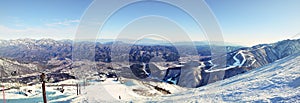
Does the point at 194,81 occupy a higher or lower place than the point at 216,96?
lower

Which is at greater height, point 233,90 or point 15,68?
point 233,90

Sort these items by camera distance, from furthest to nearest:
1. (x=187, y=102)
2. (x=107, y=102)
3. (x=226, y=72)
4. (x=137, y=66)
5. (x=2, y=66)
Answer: (x=2, y=66) < (x=137, y=66) < (x=226, y=72) < (x=107, y=102) < (x=187, y=102)

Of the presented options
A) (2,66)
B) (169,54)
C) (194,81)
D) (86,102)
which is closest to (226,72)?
(194,81)

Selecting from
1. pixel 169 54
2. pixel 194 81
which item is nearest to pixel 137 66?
pixel 169 54

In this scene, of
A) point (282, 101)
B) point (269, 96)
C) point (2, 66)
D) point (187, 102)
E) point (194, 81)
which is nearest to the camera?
point (282, 101)

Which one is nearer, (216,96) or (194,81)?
(216,96)

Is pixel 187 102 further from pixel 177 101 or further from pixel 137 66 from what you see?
pixel 137 66

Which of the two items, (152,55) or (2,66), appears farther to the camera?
(2,66)

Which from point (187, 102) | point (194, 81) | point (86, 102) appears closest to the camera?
point (187, 102)

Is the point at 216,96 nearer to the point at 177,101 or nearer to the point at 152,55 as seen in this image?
the point at 177,101
